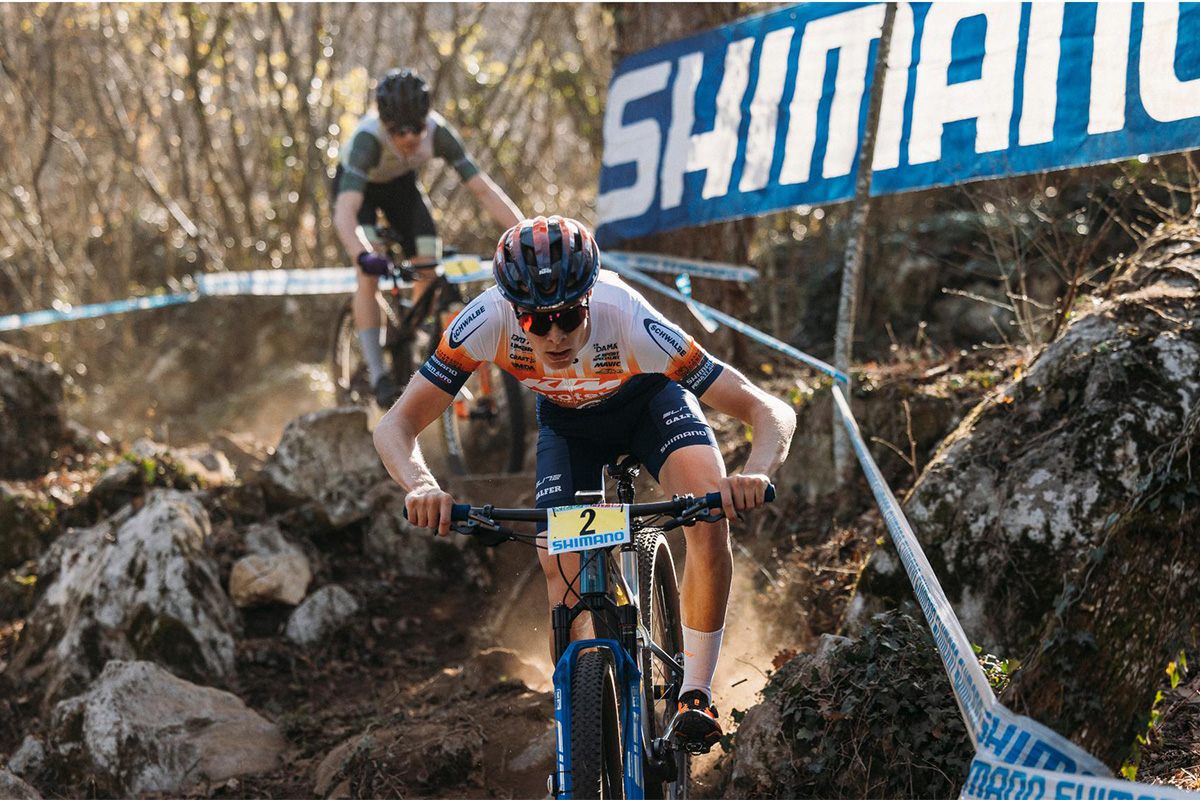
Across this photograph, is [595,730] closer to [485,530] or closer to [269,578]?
[485,530]

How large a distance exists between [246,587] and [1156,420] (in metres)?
5.50

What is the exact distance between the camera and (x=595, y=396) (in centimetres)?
411

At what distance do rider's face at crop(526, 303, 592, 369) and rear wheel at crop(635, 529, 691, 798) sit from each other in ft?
2.19

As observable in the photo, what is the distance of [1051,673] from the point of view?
262 centimetres

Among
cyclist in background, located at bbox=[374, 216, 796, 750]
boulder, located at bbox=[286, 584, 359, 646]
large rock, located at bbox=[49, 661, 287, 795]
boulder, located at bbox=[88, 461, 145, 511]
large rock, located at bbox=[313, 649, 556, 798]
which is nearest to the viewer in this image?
cyclist in background, located at bbox=[374, 216, 796, 750]

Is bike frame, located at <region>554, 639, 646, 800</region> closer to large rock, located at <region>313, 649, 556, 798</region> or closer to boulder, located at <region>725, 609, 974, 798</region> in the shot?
boulder, located at <region>725, 609, 974, 798</region>

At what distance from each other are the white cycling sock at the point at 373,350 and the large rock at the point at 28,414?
3.78 metres

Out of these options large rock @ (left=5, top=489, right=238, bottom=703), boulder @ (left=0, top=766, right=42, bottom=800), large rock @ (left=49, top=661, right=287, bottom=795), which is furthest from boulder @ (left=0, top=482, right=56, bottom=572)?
boulder @ (left=0, top=766, right=42, bottom=800)

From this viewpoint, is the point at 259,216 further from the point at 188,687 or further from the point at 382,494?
the point at 188,687

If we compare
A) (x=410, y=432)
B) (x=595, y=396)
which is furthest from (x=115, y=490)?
(x=595, y=396)

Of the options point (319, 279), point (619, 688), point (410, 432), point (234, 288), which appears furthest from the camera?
point (319, 279)

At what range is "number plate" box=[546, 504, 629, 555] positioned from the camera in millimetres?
3146

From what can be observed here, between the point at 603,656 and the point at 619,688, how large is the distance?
15cm

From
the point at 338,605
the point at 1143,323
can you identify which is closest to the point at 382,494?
the point at 338,605
